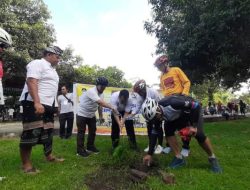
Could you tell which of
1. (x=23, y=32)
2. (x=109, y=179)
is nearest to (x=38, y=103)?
(x=109, y=179)

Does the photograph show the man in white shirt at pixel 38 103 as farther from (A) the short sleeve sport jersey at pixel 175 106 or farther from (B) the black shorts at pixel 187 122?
(B) the black shorts at pixel 187 122

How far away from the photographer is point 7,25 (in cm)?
3114

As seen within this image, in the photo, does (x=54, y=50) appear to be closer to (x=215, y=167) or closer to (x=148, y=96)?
(x=148, y=96)

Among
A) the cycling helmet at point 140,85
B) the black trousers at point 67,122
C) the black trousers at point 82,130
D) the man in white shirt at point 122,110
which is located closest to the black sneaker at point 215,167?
the cycling helmet at point 140,85

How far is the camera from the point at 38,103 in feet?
19.0

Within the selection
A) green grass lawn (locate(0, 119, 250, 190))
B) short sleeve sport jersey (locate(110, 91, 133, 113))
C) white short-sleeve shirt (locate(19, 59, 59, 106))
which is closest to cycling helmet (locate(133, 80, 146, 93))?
short sleeve sport jersey (locate(110, 91, 133, 113))

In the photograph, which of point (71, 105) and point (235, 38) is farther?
point (235, 38)

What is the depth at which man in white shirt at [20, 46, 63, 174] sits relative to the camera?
5.97 meters

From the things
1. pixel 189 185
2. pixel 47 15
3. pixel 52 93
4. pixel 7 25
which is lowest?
pixel 189 185

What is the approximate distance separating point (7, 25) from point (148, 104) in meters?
28.2

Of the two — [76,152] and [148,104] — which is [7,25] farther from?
[148,104]

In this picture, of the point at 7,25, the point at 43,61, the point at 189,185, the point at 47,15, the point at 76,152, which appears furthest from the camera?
the point at 47,15

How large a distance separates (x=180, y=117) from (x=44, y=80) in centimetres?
252

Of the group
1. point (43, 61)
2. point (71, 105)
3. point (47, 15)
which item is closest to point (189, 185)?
point (43, 61)
